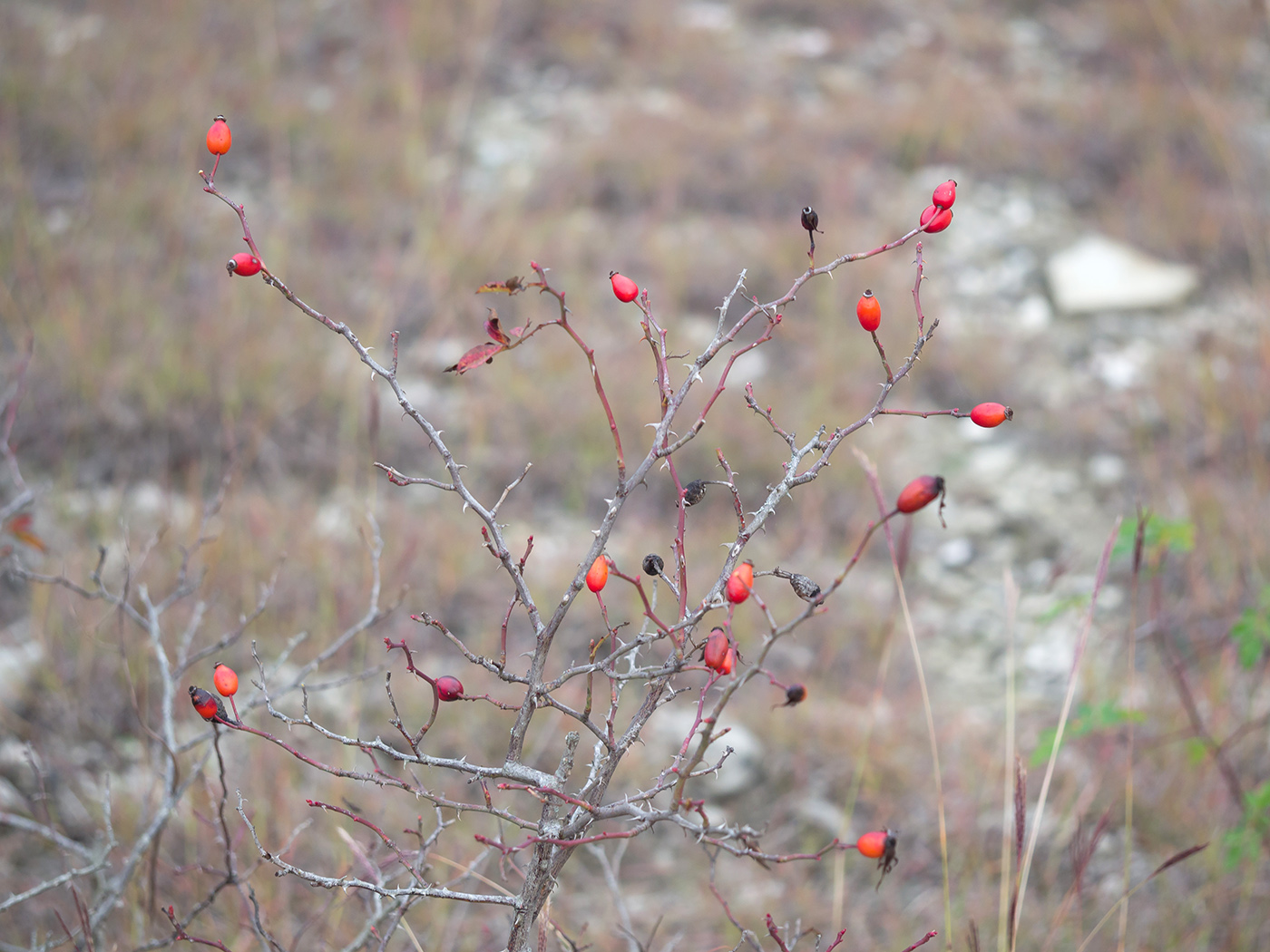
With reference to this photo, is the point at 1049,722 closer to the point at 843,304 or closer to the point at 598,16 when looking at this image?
the point at 843,304

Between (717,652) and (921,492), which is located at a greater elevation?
(921,492)

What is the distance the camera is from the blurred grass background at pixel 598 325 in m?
2.29

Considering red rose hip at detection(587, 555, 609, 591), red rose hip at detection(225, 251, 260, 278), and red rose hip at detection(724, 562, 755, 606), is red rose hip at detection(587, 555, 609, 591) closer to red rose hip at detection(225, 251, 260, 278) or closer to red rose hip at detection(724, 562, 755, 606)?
red rose hip at detection(724, 562, 755, 606)

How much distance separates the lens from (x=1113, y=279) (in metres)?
4.26

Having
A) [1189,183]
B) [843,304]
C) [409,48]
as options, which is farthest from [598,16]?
[1189,183]

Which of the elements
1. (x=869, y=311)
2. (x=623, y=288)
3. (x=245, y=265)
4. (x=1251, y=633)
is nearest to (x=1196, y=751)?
(x=1251, y=633)

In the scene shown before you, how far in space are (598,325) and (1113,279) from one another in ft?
7.77

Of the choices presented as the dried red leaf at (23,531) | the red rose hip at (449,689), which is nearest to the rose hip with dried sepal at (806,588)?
the red rose hip at (449,689)

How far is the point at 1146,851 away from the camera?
7.18 ft

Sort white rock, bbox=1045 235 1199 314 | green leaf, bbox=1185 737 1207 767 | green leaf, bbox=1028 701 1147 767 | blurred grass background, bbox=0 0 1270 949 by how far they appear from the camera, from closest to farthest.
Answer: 1. green leaf, bbox=1028 701 1147 767
2. green leaf, bbox=1185 737 1207 767
3. blurred grass background, bbox=0 0 1270 949
4. white rock, bbox=1045 235 1199 314

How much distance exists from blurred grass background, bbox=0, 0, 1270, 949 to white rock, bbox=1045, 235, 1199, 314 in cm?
18

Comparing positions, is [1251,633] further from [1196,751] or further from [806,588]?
[806,588]

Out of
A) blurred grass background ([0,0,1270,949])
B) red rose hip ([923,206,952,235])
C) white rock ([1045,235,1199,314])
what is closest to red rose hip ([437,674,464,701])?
red rose hip ([923,206,952,235])

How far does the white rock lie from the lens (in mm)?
4184
